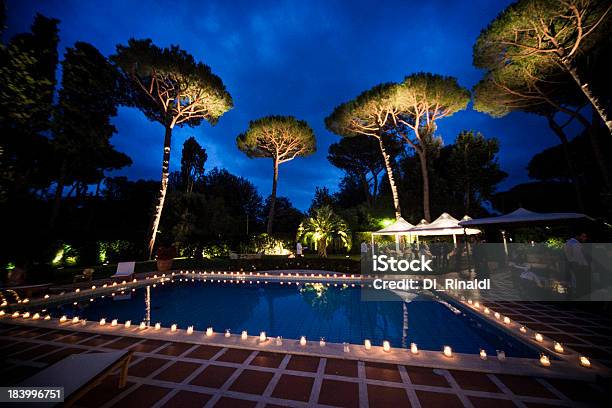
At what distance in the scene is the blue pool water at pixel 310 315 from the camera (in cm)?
508

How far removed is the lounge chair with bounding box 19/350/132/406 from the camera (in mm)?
2185

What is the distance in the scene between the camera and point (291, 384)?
2986mm

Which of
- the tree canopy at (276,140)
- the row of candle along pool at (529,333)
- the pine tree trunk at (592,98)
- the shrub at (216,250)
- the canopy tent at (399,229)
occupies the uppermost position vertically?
the tree canopy at (276,140)

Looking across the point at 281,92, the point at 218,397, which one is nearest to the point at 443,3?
the point at 218,397

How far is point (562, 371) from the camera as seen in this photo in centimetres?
314

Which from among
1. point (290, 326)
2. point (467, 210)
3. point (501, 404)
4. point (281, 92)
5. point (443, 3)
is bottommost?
point (290, 326)

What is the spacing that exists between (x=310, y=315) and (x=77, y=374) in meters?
5.27

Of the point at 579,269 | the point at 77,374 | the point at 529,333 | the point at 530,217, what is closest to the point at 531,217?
the point at 530,217

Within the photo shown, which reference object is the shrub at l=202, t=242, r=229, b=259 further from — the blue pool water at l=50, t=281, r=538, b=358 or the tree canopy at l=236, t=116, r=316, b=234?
the blue pool water at l=50, t=281, r=538, b=358

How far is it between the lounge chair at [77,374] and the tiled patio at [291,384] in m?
0.47

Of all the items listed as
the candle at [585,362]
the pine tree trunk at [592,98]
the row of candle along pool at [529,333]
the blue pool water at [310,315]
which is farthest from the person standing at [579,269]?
the candle at [585,362]

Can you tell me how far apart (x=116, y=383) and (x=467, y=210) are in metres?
23.3

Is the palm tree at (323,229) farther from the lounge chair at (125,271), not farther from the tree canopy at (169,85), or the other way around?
the tree canopy at (169,85)

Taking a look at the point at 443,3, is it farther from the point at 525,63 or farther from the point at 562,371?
the point at 562,371
